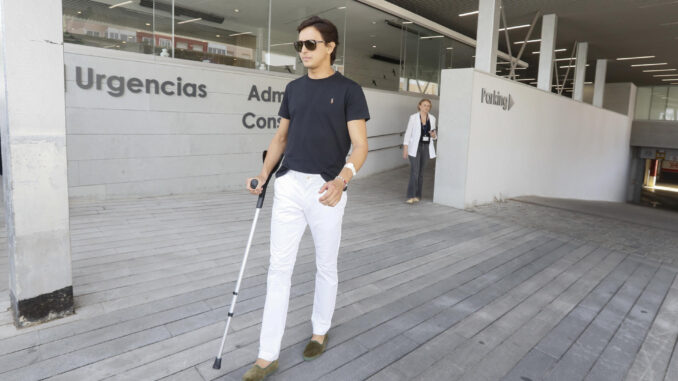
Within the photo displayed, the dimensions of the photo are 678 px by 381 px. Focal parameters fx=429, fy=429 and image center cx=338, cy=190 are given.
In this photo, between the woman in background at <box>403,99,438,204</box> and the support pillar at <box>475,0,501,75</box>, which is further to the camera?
the support pillar at <box>475,0,501,75</box>

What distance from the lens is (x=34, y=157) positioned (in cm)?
229

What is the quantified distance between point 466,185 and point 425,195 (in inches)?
45.9

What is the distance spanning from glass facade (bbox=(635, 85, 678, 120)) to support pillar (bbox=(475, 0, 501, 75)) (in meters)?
15.6

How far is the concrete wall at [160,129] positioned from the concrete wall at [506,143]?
9.98ft

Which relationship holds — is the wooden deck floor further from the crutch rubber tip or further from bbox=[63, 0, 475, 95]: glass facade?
bbox=[63, 0, 475, 95]: glass facade

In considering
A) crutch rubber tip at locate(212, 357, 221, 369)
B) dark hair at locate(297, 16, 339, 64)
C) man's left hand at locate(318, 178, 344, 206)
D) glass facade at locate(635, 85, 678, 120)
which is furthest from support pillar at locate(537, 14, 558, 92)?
glass facade at locate(635, 85, 678, 120)

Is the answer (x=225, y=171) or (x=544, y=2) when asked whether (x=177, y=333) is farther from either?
(x=544, y=2)

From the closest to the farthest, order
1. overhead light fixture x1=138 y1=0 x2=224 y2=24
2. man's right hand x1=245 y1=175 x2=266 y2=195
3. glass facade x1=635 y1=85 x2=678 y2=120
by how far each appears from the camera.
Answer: man's right hand x1=245 y1=175 x2=266 y2=195 → overhead light fixture x1=138 y1=0 x2=224 y2=24 → glass facade x1=635 y1=85 x2=678 y2=120

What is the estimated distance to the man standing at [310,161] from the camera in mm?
1979

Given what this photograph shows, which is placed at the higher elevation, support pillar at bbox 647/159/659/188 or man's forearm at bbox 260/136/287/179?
man's forearm at bbox 260/136/287/179

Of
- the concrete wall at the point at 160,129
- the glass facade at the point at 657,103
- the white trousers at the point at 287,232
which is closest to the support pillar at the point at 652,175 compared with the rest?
the glass facade at the point at 657,103

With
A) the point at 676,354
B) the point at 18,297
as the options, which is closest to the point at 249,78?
the point at 18,297

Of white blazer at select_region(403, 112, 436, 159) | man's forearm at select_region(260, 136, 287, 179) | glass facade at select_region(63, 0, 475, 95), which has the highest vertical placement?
glass facade at select_region(63, 0, 475, 95)

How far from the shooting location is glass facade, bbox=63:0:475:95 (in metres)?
5.53
